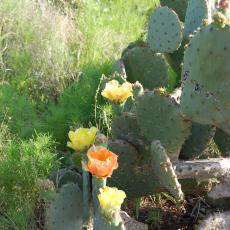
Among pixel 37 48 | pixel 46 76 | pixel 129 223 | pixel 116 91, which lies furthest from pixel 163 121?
pixel 37 48

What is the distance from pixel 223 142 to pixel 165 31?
2.84 ft

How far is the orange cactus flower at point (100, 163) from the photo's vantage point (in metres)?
2.11

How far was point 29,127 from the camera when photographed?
3578 mm

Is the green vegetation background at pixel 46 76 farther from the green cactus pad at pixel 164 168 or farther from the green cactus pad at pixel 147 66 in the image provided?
the green cactus pad at pixel 164 168

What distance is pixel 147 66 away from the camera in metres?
3.70

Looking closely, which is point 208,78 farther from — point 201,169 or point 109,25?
point 109,25

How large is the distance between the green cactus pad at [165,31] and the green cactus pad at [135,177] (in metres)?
0.94

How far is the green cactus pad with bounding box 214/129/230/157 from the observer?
3145 millimetres

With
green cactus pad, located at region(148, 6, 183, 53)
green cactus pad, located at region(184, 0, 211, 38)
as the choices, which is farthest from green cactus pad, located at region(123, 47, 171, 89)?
green cactus pad, located at region(184, 0, 211, 38)

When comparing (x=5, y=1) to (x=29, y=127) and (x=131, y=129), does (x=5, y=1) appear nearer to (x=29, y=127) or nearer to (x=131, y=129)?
(x=29, y=127)

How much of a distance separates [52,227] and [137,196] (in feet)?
2.03

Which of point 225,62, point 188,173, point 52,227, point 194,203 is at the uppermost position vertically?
point 225,62

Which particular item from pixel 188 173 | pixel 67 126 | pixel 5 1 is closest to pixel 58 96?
pixel 67 126

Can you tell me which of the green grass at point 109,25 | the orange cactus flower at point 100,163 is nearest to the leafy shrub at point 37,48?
the green grass at point 109,25
